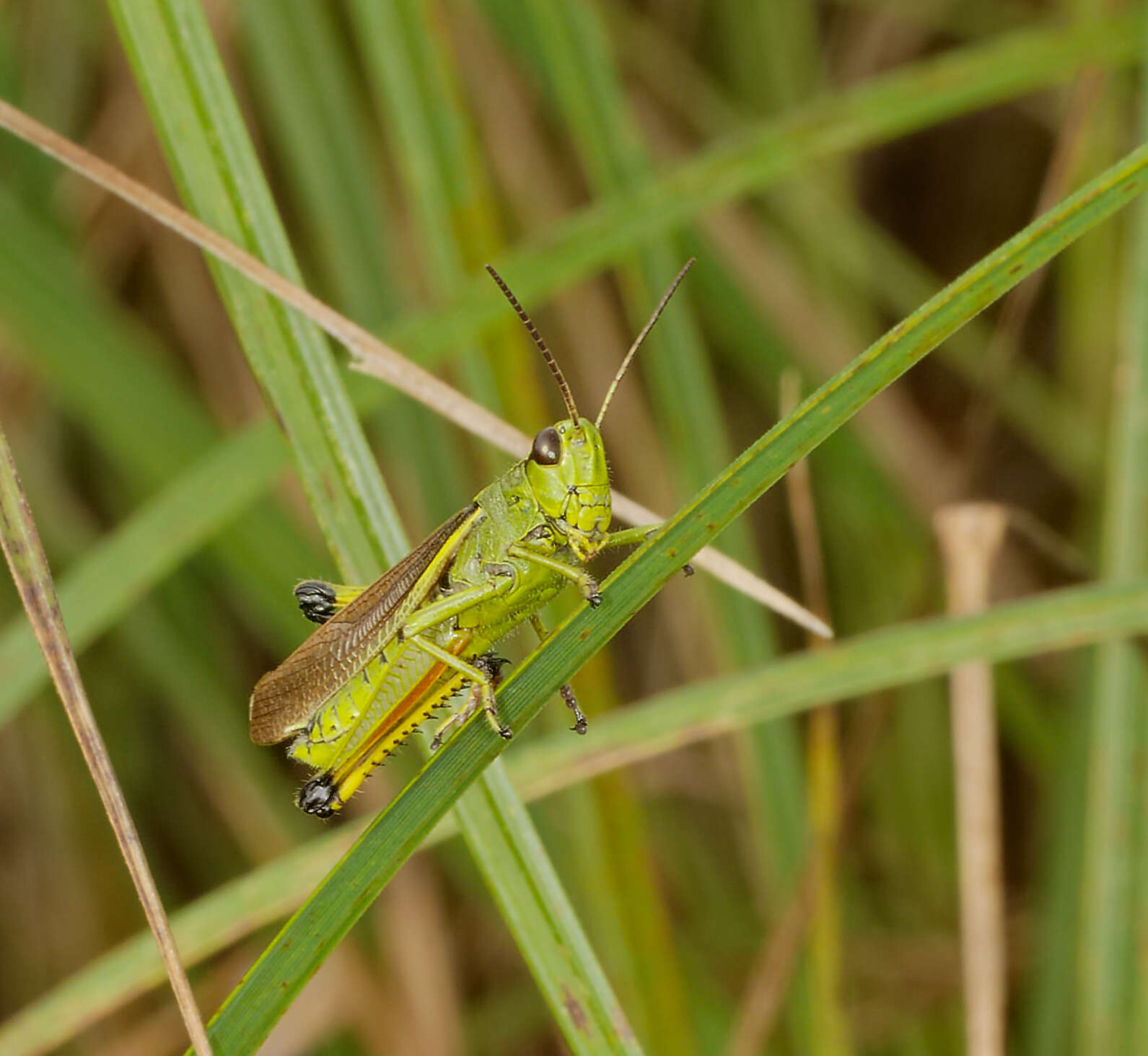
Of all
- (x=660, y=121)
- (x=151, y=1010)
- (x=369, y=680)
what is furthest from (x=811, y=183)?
(x=151, y=1010)

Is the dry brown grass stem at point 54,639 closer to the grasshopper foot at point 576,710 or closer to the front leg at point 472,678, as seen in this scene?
the front leg at point 472,678

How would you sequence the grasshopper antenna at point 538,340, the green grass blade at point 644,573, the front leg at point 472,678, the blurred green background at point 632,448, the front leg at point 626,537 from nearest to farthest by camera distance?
1. the green grass blade at point 644,573
2. the front leg at point 472,678
3. the grasshopper antenna at point 538,340
4. the front leg at point 626,537
5. the blurred green background at point 632,448

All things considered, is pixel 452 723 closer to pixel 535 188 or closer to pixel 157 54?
pixel 157 54

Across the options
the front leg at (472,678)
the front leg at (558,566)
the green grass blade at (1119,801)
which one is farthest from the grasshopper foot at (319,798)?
the green grass blade at (1119,801)

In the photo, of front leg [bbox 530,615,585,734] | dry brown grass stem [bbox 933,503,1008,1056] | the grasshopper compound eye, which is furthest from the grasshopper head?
dry brown grass stem [bbox 933,503,1008,1056]

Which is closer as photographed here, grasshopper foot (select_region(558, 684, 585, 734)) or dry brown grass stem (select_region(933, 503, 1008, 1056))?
grasshopper foot (select_region(558, 684, 585, 734))

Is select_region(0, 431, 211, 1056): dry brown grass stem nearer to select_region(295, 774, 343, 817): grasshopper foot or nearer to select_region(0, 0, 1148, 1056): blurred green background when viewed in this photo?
select_region(295, 774, 343, 817): grasshopper foot
